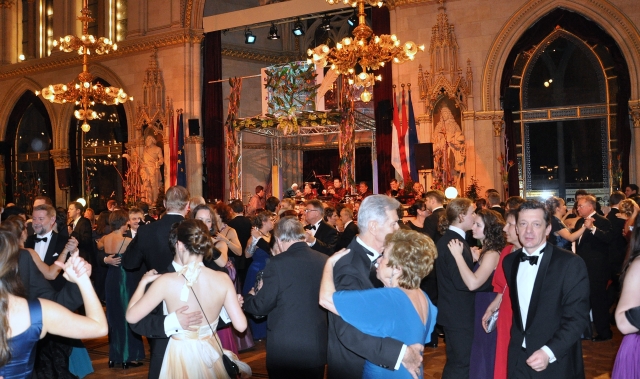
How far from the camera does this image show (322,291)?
297 cm

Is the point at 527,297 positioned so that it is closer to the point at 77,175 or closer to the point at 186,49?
the point at 186,49

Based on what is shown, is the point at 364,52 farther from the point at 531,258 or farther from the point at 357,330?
the point at 357,330

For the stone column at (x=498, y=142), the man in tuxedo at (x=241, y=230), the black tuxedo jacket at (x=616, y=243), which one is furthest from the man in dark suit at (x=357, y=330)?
the stone column at (x=498, y=142)

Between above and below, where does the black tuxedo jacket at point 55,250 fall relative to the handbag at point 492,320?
above

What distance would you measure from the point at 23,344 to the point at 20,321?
0.09 meters

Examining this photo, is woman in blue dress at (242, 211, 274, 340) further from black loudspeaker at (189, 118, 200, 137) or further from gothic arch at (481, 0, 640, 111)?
black loudspeaker at (189, 118, 200, 137)

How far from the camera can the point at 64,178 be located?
19.1 metres

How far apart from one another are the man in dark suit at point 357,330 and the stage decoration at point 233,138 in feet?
42.3

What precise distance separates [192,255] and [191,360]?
0.56m

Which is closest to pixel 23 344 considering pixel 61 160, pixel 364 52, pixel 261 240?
pixel 261 240

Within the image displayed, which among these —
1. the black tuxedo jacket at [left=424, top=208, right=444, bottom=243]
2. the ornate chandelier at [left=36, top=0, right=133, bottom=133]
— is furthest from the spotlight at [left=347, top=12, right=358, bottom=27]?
the black tuxedo jacket at [left=424, top=208, right=444, bottom=243]

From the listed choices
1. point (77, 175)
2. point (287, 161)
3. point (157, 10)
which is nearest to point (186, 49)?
point (157, 10)

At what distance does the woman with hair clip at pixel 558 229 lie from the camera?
22.0ft

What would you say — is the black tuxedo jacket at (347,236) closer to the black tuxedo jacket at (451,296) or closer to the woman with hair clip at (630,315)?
the black tuxedo jacket at (451,296)
